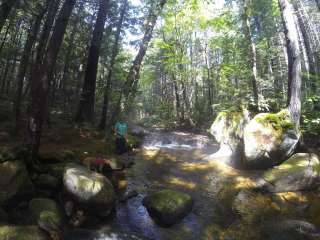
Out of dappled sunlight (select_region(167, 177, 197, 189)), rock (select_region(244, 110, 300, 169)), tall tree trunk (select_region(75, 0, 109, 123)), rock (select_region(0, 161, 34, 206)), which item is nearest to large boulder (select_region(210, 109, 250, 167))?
rock (select_region(244, 110, 300, 169))

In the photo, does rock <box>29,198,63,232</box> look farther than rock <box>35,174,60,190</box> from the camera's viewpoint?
No

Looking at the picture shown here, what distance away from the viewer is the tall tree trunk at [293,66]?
1051cm

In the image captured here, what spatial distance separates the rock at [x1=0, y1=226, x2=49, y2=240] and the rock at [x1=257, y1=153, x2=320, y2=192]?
6.36m

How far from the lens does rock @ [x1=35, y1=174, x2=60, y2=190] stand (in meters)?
7.13

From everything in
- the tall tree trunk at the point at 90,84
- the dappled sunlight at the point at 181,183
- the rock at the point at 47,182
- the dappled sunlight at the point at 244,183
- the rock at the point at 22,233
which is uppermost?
the tall tree trunk at the point at 90,84

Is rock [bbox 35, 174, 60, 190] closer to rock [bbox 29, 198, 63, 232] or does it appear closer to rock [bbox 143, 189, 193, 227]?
rock [bbox 29, 198, 63, 232]

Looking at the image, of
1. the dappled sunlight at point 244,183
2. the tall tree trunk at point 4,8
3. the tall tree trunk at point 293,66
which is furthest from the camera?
the tall tree trunk at point 293,66

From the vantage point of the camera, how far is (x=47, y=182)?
7188 mm

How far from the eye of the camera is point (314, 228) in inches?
237

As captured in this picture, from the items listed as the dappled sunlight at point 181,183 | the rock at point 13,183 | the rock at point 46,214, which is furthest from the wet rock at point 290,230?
the rock at point 13,183

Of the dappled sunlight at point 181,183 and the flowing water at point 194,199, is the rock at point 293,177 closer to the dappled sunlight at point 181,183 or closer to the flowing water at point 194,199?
the flowing water at point 194,199

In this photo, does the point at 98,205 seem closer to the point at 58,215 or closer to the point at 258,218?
the point at 58,215

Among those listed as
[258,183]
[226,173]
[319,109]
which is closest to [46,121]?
[226,173]

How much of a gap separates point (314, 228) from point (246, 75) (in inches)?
608
